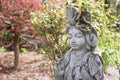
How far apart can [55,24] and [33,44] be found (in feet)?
19.5

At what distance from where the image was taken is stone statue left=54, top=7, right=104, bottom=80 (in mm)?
3859

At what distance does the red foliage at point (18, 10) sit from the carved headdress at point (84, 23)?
3.78 m

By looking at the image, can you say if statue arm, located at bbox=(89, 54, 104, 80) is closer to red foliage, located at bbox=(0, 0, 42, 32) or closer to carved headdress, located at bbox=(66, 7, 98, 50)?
carved headdress, located at bbox=(66, 7, 98, 50)

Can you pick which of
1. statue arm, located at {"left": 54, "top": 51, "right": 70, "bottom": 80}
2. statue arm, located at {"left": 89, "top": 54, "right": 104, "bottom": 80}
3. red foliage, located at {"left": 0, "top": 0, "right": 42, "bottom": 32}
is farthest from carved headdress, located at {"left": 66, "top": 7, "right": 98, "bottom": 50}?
red foliage, located at {"left": 0, "top": 0, "right": 42, "bottom": 32}

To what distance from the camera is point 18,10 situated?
7844 mm

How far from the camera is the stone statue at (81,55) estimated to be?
3.86m

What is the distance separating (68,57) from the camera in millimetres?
4047

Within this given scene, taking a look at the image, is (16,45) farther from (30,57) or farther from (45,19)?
(45,19)

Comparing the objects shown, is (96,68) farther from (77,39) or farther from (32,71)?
(32,71)

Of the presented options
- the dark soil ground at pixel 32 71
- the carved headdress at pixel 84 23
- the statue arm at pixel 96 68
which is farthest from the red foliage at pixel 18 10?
the statue arm at pixel 96 68

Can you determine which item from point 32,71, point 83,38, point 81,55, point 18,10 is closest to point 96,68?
point 81,55

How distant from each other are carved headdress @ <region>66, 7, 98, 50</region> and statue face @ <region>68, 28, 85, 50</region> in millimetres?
47

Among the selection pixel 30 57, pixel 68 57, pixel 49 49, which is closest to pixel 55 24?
pixel 49 49

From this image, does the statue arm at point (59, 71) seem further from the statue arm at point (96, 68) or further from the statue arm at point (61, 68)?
the statue arm at point (96, 68)
